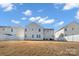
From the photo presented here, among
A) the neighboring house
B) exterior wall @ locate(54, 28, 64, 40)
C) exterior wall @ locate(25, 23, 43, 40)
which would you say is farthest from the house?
exterior wall @ locate(25, 23, 43, 40)

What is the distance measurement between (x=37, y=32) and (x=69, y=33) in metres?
0.55

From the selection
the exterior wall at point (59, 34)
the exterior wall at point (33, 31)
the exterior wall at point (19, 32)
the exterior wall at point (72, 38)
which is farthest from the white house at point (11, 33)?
the exterior wall at point (72, 38)

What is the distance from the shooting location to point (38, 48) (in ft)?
20.0

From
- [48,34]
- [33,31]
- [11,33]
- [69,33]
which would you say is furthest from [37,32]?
[69,33]

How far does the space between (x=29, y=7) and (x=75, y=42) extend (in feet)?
3.27

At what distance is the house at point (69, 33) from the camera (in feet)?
19.8

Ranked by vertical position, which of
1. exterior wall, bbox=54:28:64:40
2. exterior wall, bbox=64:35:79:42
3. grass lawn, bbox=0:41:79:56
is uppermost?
exterior wall, bbox=54:28:64:40

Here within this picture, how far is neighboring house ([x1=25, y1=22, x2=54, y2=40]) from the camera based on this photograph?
6.09 metres

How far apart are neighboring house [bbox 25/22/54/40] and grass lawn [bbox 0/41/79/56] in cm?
9

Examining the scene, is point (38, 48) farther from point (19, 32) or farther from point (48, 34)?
point (19, 32)

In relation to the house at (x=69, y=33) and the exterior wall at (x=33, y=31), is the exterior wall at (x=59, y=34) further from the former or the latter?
the exterior wall at (x=33, y=31)

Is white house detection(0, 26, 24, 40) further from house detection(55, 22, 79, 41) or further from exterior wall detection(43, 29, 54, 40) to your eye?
house detection(55, 22, 79, 41)

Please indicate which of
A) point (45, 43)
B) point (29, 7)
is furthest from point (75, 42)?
point (29, 7)

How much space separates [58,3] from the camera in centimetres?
606
